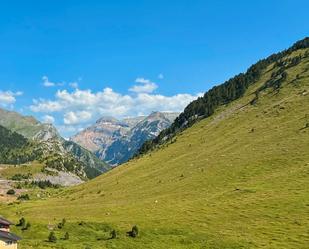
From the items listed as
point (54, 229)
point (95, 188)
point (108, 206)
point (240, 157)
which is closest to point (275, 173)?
point (240, 157)

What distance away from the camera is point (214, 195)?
274 ft

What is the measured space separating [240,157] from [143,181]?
24347 millimetres

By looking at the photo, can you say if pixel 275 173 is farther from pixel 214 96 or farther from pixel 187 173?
pixel 214 96

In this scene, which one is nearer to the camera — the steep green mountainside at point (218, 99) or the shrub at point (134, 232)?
the shrub at point (134, 232)

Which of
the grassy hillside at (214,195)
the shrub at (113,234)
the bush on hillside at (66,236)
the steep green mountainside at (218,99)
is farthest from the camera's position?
the steep green mountainside at (218,99)

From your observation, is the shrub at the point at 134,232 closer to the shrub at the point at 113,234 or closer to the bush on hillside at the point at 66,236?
the shrub at the point at 113,234

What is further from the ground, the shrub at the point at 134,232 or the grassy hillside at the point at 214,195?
the grassy hillside at the point at 214,195


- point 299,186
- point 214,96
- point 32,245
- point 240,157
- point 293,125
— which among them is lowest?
point 32,245

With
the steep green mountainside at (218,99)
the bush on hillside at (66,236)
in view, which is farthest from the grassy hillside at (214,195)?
the steep green mountainside at (218,99)

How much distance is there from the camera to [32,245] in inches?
2421

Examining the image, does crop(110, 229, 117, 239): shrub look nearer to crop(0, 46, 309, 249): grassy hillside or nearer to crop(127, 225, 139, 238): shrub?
crop(0, 46, 309, 249): grassy hillside

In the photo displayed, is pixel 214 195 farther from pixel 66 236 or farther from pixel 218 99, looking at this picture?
pixel 218 99

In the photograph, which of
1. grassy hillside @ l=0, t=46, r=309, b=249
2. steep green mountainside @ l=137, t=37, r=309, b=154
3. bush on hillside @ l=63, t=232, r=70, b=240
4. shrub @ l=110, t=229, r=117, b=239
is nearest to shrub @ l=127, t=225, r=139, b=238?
grassy hillside @ l=0, t=46, r=309, b=249

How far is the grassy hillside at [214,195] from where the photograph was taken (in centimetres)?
6331
